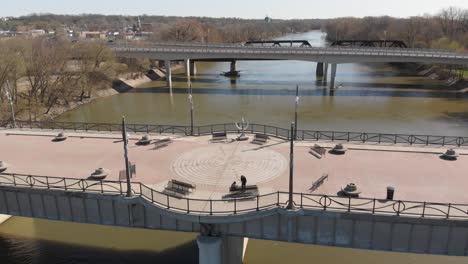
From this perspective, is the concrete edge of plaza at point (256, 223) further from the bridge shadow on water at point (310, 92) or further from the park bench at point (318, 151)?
the bridge shadow on water at point (310, 92)

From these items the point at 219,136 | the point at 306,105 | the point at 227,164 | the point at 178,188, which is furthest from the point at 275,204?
the point at 306,105

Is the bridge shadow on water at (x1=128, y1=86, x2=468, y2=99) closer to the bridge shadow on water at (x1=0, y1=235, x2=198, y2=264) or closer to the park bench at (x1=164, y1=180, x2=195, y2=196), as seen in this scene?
the bridge shadow on water at (x1=0, y1=235, x2=198, y2=264)

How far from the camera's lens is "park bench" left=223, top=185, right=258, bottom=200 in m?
18.8

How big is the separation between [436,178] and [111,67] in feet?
208

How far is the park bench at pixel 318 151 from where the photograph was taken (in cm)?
2445

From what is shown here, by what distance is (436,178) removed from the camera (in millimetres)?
21094

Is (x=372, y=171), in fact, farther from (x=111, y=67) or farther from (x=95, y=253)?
(x=111, y=67)

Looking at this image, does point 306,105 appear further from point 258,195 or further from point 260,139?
point 258,195

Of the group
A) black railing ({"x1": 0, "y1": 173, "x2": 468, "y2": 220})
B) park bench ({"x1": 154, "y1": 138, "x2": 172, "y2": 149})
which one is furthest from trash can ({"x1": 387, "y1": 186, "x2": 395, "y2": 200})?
park bench ({"x1": 154, "y1": 138, "x2": 172, "y2": 149})

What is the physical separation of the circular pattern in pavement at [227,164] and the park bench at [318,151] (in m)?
2.11

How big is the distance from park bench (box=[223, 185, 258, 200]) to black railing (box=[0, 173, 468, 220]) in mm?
223

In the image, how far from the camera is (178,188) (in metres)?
19.4

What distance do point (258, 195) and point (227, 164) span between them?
5.53 metres

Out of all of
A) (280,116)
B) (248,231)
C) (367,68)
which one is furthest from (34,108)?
(367,68)
